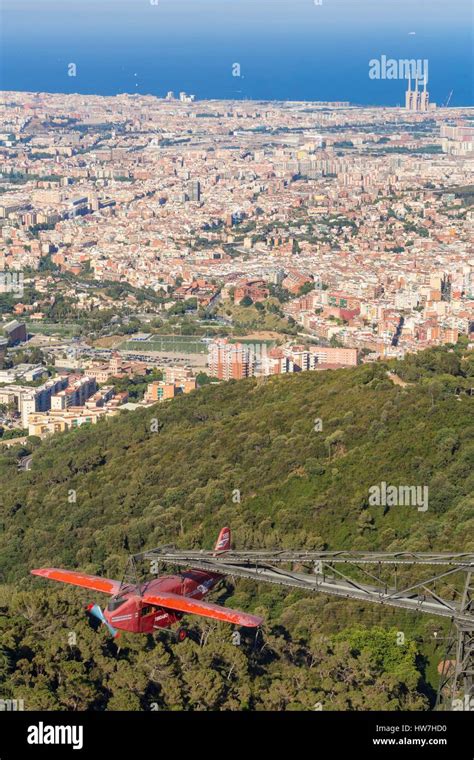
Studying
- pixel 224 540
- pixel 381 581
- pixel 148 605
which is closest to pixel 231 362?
pixel 224 540

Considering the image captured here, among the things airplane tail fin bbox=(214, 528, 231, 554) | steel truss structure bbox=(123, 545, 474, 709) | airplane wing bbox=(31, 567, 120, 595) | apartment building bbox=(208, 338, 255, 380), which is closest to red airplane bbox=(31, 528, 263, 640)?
airplane wing bbox=(31, 567, 120, 595)

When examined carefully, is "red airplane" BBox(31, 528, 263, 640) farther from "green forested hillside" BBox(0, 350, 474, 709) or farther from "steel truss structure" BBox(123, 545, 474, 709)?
"green forested hillside" BBox(0, 350, 474, 709)

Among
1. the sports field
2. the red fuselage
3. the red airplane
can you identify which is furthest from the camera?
the sports field

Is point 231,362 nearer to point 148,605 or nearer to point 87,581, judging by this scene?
point 87,581

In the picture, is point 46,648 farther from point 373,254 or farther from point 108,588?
point 373,254

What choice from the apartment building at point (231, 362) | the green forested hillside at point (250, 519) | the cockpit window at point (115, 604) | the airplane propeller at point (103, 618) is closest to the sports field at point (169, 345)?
the apartment building at point (231, 362)

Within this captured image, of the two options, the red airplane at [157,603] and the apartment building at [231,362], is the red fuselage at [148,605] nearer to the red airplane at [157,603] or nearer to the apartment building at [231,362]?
the red airplane at [157,603]
